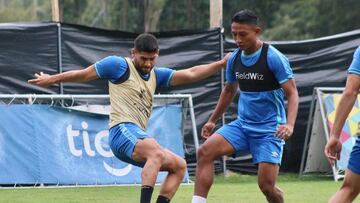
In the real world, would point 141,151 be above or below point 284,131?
below

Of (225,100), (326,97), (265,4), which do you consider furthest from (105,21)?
(225,100)

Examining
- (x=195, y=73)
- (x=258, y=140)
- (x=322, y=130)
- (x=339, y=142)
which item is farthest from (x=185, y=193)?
(x=339, y=142)

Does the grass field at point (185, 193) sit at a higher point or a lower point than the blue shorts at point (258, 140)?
lower

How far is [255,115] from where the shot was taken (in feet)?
30.6

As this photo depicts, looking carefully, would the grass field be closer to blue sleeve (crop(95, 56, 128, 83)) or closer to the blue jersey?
the blue jersey

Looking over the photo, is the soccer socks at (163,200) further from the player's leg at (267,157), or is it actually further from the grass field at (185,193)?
the grass field at (185,193)

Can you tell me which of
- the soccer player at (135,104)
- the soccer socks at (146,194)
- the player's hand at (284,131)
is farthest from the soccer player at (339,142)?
the soccer player at (135,104)

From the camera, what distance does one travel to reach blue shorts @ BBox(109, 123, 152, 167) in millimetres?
8820

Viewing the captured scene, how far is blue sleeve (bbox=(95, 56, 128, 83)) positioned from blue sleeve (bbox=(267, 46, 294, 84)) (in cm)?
145

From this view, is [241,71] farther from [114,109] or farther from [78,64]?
[78,64]

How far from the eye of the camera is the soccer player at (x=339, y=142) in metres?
6.74

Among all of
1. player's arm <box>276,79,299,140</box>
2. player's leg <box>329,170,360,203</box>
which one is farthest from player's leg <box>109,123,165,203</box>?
player's leg <box>329,170,360,203</box>

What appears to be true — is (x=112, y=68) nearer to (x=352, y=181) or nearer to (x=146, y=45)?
(x=146, y=45)

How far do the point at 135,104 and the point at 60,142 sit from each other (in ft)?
14.1
